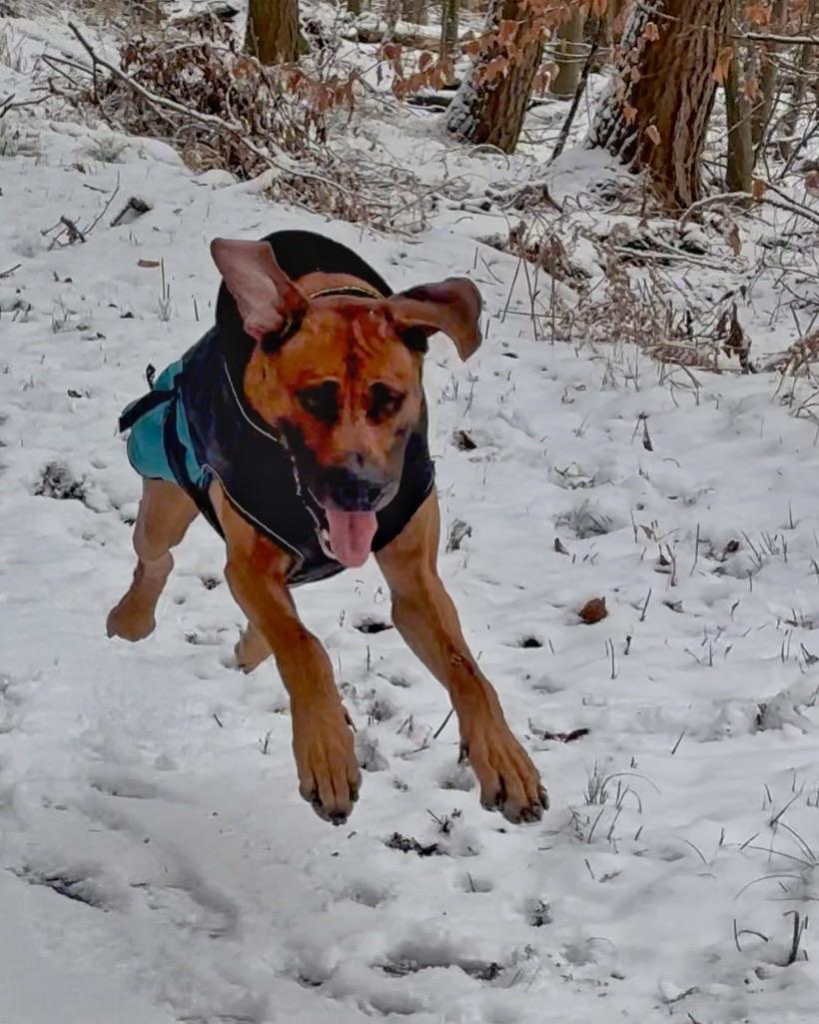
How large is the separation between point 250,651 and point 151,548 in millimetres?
392

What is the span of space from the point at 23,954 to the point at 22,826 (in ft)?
1.70

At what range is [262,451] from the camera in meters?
2.44

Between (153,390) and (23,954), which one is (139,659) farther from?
(23,954)

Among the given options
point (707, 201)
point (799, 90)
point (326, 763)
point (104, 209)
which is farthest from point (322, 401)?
point (799, 90)

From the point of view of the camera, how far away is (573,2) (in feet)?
14.9

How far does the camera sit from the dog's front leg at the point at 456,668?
235 cm

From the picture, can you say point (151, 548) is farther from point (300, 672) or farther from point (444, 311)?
point (444, 311)

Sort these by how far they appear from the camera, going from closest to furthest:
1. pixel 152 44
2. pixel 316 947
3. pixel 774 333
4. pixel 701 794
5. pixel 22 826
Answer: pixel 316 947
pixel 22 826
pixel 701 794
pixel 774 333
pixel 152 44

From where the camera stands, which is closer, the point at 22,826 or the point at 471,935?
the point at 471,935

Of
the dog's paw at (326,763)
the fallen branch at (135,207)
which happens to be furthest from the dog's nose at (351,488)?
the fallen branch at (135,207)

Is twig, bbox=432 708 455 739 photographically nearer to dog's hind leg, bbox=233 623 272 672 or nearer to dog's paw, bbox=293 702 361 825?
dog's hind leg, bbox=233 623 272 672

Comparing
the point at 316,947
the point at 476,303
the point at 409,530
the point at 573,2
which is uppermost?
the point at 573,2

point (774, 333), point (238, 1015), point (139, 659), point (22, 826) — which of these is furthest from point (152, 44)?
point (238, 1015)

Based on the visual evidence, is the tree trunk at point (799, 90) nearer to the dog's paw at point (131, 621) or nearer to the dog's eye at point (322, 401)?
A: the dog's paw at point (131, 621)
